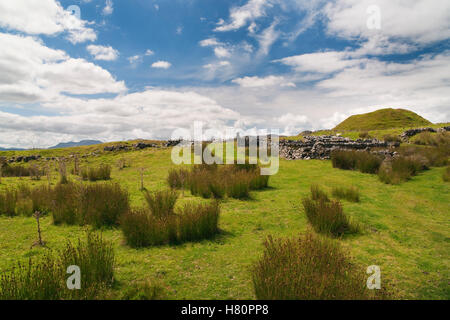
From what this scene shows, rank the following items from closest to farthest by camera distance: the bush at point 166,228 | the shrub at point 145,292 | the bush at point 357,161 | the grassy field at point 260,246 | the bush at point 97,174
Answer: the shrub at point 145,292 < the grassy field at point 260,246 < the bush at point 166,228 < the bush at point 97,174 < the bush at point 357,161

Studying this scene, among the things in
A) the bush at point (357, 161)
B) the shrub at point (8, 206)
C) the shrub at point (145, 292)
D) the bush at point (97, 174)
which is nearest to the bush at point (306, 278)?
the shrub at point (145, 292)

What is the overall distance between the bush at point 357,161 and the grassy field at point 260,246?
486cm

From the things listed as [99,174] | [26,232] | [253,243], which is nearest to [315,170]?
[253,243]

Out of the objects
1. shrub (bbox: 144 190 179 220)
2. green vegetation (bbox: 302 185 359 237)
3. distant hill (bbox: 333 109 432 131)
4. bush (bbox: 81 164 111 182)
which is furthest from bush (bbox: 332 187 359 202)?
distant hill (bbox: 333 109 432 131)

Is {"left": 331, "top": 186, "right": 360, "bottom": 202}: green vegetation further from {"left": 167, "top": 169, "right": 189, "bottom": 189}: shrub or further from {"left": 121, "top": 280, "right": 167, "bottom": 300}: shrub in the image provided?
{"left": 121, "top": 280, "right": 167, "bottom": 300}: shrub

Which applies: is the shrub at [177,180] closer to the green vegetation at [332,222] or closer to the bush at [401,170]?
the green vegetation at [332,222]

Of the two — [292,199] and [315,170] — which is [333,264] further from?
[315,170]

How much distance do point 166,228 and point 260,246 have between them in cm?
241

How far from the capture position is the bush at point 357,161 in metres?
15.4

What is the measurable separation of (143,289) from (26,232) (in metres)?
5.24

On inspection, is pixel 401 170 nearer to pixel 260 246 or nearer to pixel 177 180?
pixel 260 246

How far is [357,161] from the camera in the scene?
16469mm

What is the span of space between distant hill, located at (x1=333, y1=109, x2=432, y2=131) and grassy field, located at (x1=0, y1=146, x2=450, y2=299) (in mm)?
55300
